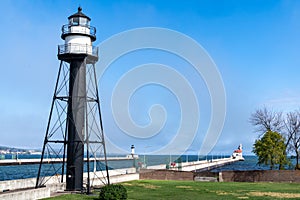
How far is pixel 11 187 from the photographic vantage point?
73.9 ft

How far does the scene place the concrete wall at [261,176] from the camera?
35.9 metres

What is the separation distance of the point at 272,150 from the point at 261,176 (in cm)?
396

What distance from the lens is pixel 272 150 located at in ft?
131

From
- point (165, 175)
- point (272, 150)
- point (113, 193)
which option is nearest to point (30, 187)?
point (113, 193)

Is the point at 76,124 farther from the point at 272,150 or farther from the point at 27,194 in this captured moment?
the point at 272,150

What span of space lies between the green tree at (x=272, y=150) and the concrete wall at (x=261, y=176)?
10.8ft

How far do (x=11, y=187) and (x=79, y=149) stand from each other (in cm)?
457

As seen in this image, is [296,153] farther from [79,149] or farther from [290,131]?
[79,149]

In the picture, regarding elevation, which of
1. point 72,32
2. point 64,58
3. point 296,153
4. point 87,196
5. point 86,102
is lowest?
point 87,196

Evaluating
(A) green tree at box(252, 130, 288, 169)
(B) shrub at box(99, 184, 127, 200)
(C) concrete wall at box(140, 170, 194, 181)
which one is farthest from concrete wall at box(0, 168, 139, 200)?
(A) green tree at box(252, 130, 288, 169)

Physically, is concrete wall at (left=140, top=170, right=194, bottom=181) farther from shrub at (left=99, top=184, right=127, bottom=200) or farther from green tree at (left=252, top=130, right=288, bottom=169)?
shrub at (left=99, top=184, right=127, bottom=200)

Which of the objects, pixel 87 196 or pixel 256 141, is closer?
pixel 87 196

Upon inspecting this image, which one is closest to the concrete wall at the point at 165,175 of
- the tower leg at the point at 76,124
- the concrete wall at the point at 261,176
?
the concrete wall at the point at 261,176

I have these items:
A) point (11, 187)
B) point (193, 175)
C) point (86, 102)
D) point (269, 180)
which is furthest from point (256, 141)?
point (11, 187)
